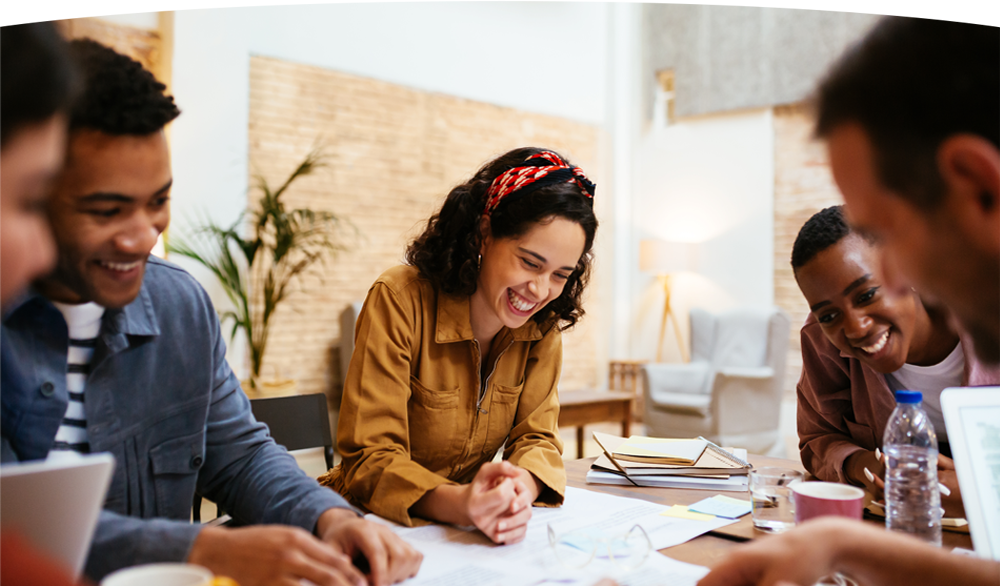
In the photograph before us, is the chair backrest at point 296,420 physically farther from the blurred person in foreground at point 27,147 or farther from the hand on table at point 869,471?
the blurred person in foreground at point 27,147

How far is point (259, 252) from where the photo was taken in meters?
5.00

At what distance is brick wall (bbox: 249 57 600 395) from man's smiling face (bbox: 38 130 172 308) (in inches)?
163

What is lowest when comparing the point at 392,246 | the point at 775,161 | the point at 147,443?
the point at 147,443

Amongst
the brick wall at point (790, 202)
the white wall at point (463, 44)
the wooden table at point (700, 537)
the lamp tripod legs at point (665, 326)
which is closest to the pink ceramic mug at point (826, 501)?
the wooden table at point (700, 537)

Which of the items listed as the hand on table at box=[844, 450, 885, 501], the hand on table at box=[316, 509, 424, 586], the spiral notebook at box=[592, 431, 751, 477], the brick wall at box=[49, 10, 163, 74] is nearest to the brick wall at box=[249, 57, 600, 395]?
the brick wall at box=[49, 10, 163, 74]

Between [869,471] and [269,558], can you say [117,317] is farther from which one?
[869,471]

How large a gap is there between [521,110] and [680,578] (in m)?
5.69

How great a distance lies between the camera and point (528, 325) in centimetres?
179

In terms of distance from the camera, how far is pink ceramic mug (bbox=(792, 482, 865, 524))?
1.10m

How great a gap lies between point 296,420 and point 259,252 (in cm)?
325

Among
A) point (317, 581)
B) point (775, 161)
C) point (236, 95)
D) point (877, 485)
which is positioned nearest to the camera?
point (317, 581)

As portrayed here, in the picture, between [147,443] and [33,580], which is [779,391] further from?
[33,580]

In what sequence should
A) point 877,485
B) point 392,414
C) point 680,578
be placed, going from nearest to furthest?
point 680,578 → point 877,485 → point 392,414

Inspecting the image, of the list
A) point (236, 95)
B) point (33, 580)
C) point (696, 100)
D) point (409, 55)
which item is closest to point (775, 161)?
point (696, 100)
